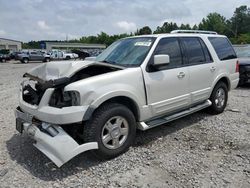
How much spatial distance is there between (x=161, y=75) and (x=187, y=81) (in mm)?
755

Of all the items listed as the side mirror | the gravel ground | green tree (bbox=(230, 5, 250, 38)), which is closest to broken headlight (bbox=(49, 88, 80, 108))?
the gravel ground

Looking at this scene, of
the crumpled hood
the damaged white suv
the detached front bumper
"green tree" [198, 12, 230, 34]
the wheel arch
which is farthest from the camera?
"green tree" [198, 12, 230, 34]

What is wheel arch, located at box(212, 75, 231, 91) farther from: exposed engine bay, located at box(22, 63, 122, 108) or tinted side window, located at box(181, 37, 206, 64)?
exposed engine bay, located at box(22, 63, 122, 108)

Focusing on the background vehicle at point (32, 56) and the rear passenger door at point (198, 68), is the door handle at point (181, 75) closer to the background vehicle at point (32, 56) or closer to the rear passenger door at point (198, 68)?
the rear passenger door at point (198, 68)

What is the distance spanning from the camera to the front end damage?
10.2ft

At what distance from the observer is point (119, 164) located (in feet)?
11.5

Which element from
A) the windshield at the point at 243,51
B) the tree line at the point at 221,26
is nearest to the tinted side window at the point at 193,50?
the windshield at the point at 243,51

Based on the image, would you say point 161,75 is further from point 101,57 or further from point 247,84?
point 247,84

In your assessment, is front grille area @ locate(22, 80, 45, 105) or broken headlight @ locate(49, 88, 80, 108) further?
front grille area @ locate(22, 80, 45, 105)

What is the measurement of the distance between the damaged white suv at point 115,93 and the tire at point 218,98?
0.22 metres

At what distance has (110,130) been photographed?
3564 mm

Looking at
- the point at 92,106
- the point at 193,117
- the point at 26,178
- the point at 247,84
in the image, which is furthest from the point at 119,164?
the point at 247,84


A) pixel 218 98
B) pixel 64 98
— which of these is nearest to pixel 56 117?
pixel 64 98

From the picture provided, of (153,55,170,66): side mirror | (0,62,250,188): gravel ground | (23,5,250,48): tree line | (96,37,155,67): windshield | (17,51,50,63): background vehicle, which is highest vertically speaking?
(23,5,250,48): tree line
